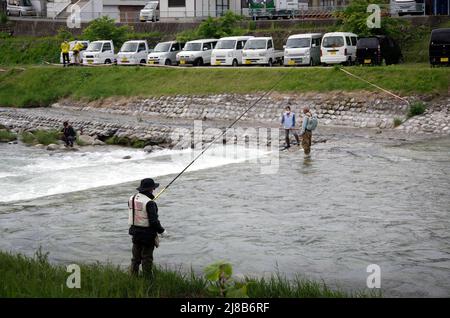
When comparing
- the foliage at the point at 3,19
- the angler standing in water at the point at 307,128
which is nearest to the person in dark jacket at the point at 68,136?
the angler standing in water at the point at 307,128

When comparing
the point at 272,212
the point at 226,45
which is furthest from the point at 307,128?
the point at 226,45

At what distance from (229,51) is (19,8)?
30643 millimetres

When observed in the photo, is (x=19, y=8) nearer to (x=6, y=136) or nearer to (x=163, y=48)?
(x=163, y=48)

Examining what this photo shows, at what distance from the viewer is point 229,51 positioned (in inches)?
1549

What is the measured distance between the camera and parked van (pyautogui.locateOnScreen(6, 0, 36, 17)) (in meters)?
63.8

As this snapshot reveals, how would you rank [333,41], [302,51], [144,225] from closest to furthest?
[144,225] < [333,41] < [302,51]

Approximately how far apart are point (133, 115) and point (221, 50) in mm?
6026

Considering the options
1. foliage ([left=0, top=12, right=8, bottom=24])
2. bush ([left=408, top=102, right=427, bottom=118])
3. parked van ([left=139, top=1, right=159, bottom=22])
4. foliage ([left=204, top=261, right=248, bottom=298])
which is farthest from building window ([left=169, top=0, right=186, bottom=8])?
foliage ([left=204, top=261, right=248, bottom=298])

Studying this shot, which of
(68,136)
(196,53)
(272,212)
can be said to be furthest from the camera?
(196,53)

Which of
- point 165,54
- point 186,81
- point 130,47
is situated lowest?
point 186,81

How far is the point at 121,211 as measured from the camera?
57.2ft

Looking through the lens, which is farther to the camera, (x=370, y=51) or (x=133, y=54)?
(x=133, y=54)

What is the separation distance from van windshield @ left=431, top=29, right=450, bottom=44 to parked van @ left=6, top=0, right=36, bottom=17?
4140 centimetres
